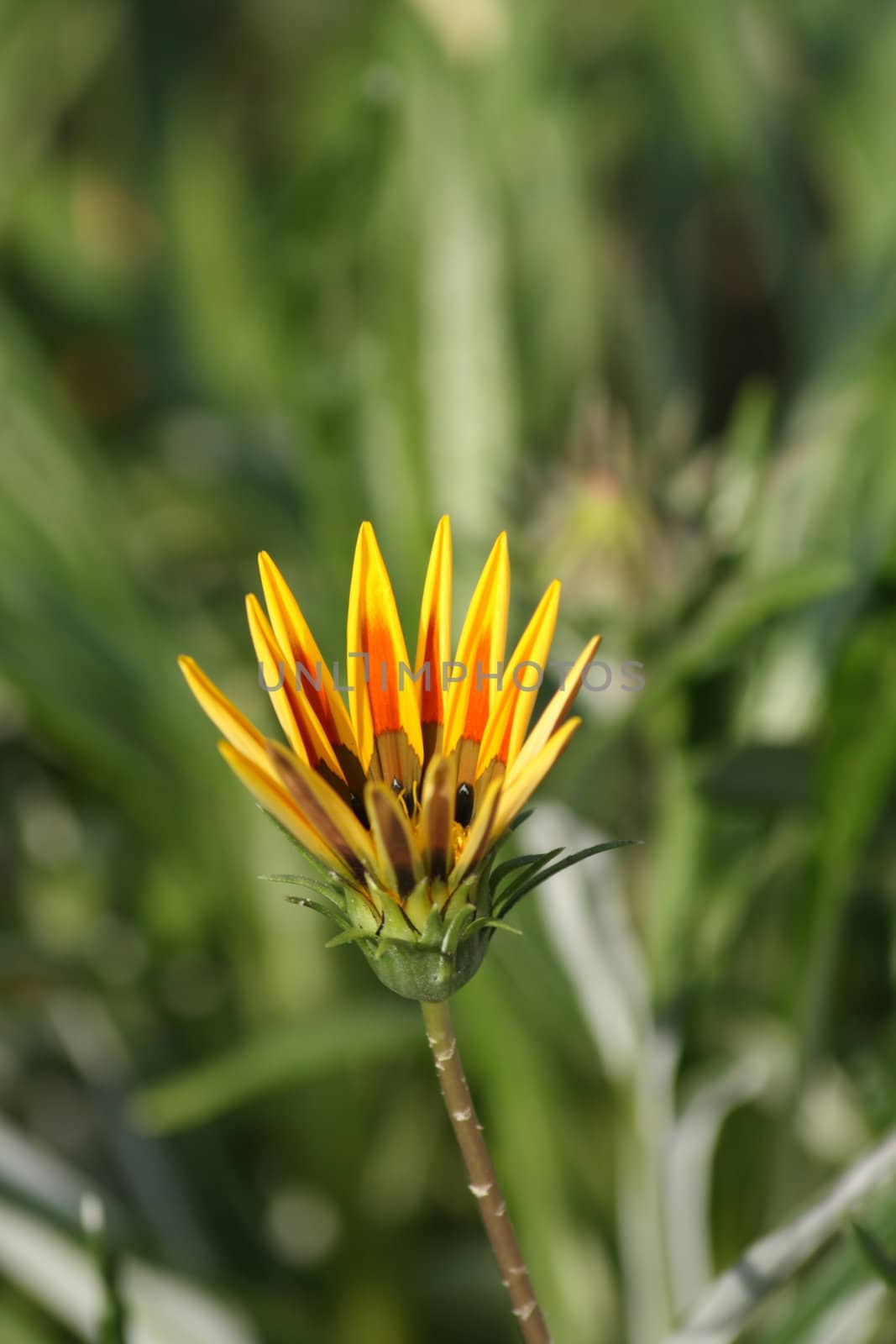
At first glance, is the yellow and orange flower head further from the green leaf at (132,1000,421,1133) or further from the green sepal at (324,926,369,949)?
the green leaf at (132,1000,421,1133)

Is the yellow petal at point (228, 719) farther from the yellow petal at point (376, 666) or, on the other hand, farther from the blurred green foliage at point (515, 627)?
the blurred green foliage at point (515, 627)

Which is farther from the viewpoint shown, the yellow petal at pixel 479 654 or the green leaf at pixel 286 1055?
the green leaf at pixel 286 1055

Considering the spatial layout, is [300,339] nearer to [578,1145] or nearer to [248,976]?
[248,976]

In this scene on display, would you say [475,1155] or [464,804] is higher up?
[464,804]

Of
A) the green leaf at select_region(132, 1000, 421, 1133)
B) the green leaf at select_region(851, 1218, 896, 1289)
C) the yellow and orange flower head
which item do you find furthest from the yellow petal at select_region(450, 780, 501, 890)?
the green leaf at select_region(132, 1000, 421, 1133)

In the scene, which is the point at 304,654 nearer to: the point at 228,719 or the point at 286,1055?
the point at 228,719

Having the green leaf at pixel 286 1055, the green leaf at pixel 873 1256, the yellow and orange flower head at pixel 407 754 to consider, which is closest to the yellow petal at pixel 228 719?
the yellow and orange flower head at pixel 407 754
